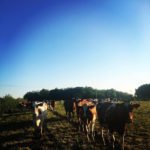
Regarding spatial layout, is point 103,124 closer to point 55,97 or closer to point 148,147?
point 148,147

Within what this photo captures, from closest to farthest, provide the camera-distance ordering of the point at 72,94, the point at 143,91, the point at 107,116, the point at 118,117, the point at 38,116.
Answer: the point at 118,117 < the point at 107,116 < the point at 38,116 < the point at 143,91 < the point at 72,94

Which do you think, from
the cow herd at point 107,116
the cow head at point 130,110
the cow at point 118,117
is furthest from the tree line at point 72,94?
the cow head at point 130,110

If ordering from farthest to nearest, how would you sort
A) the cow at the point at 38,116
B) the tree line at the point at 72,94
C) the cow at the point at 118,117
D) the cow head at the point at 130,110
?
1. the tree line at the point at 72,94
2. the cow at the point at 38,116
3. the cow at the point at 118,117
4. the cow head at the point at 130,110

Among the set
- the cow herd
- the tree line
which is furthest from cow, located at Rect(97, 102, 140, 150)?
the tree line

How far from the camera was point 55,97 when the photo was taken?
14325 cm

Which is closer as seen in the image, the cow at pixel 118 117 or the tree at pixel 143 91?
the cow at pixel 118 117

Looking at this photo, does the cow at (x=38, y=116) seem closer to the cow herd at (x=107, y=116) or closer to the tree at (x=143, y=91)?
the cow herd at (x=107, y=116)

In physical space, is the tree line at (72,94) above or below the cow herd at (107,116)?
above

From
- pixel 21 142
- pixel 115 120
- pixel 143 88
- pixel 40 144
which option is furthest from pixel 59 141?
pixel 143 88

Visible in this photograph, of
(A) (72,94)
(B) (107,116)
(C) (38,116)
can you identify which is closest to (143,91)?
(A) (72,94)

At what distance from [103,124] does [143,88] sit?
4905 inches

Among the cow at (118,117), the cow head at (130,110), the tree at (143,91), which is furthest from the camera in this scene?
the tree at (143,91)

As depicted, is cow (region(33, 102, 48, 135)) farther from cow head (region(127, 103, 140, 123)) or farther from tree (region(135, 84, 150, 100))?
tree (region(135, 84, 150, 100))

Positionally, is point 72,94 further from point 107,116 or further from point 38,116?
point 107,116
